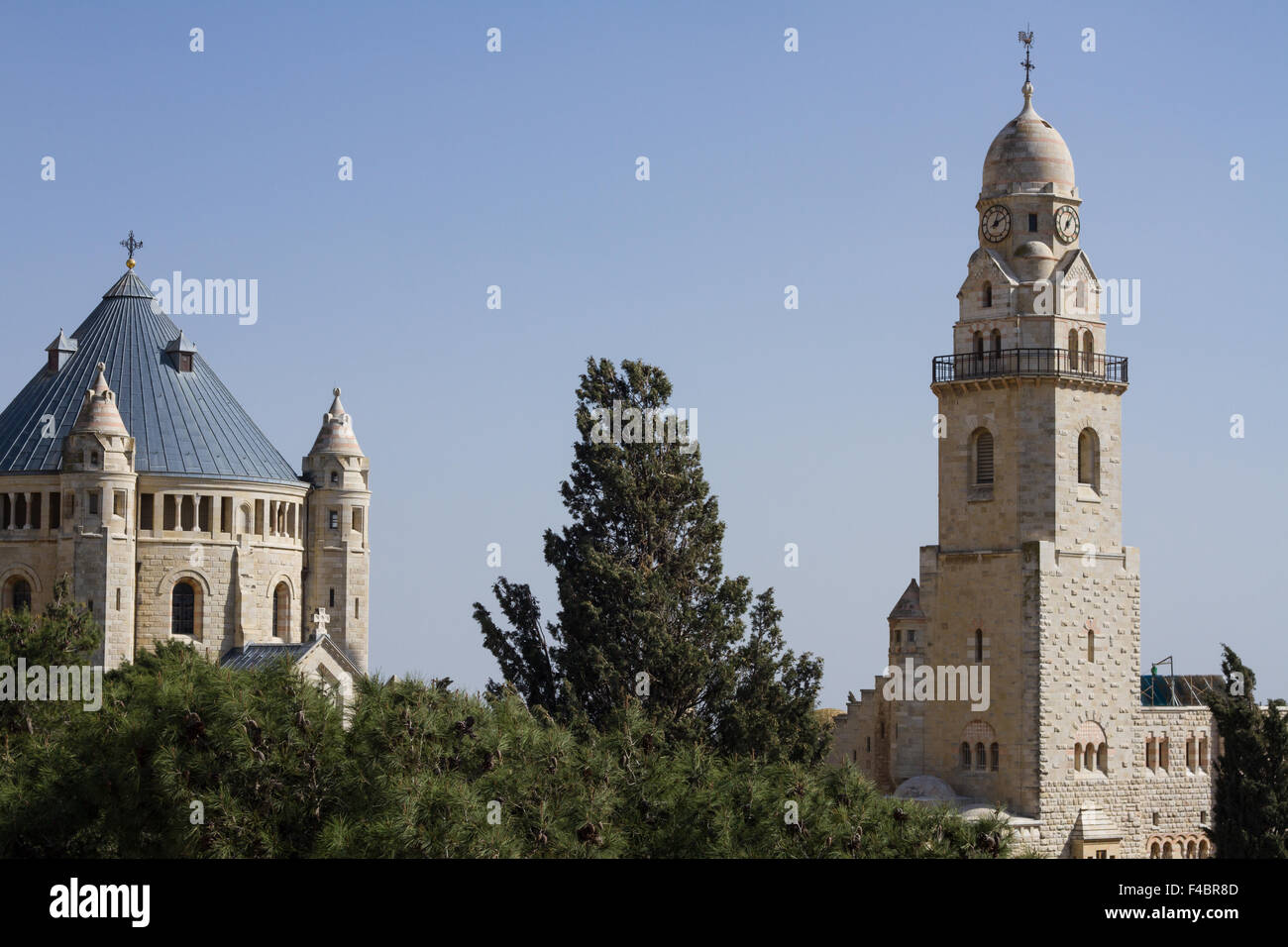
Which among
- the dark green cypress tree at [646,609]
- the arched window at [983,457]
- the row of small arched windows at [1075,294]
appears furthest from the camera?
the row of small arched windows at [1075,294]

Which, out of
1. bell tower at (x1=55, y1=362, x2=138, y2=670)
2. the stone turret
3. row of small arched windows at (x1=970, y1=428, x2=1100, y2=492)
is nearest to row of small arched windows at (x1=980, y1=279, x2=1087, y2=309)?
row of small arched windows at (x1=970, y1=428, x2=1100, y2=492)

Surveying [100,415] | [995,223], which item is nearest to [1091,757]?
[995,223]

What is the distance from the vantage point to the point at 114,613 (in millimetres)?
88438

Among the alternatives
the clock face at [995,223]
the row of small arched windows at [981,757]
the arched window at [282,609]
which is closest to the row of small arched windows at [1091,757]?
the row of small arched windows at [981,757]

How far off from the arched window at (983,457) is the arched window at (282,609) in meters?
36.7

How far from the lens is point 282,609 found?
98250 mm

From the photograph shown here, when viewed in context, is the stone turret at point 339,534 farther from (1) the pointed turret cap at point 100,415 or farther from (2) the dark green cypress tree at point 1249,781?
(2) the dark green cypress tree at point 1249,781

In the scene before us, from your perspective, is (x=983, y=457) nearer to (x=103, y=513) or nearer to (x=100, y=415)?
(x=103, y=513)

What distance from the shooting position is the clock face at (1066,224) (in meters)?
82.3

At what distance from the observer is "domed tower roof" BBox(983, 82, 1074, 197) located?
82.5 metres

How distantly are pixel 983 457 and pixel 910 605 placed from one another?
7.16 m

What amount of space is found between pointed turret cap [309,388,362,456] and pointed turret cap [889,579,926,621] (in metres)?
32.5

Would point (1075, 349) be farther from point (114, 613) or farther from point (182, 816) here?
point (182, 816)
